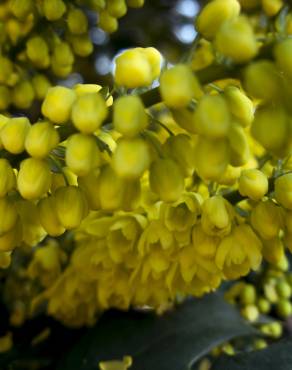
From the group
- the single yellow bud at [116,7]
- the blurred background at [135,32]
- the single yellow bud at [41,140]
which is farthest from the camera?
the blurred background at [135,32]

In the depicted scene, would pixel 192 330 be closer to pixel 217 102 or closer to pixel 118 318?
pixel 118 318

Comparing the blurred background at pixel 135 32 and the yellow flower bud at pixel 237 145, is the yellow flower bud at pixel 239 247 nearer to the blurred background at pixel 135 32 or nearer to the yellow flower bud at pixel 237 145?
the yellow flower bud at pixel 237 145

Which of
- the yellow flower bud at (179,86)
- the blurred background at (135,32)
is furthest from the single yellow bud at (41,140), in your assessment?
the blurred background at (135,32)

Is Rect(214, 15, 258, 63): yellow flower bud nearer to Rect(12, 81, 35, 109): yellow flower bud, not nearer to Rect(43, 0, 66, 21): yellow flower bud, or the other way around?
Rect(43, 0, 66, 21): yellow flower bud

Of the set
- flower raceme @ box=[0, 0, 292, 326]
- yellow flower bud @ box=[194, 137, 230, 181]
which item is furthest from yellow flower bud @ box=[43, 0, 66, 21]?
yellow flower bud @ box=[194, 137, 230, 181]

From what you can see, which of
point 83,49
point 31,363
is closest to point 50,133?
point 83,49
